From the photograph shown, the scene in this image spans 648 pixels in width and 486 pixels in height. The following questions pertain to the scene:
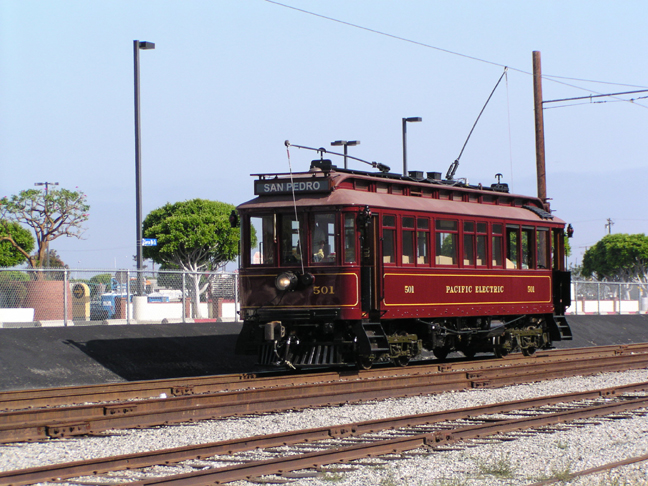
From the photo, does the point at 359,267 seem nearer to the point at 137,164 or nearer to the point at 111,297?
the point at 111,297

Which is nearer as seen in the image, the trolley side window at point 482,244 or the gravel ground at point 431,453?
the gravel ground at point 431,453

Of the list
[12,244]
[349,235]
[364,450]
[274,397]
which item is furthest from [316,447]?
[12,244]

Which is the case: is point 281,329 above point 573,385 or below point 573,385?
above

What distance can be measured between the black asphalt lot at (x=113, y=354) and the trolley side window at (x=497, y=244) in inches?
216

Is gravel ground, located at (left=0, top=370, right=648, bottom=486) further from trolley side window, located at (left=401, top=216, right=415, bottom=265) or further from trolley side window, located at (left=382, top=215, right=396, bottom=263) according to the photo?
trolley side window, located at (left=401, top=216, right=415, bottom=265)

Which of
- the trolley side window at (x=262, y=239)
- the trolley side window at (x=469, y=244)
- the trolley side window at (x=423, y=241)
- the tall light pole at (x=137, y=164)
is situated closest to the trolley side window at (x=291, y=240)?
the trolley side window at (x=262, y=239)

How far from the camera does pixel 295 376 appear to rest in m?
15.0

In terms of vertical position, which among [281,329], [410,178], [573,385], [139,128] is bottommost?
[573,385]

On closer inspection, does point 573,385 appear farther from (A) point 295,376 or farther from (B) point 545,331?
(B) point 545,331

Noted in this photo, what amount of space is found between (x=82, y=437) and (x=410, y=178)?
32.7 feet

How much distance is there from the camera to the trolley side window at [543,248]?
2041 centimetres

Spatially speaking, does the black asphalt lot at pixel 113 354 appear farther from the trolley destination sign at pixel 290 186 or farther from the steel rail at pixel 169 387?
the trolley destination sign at pixel 290 186

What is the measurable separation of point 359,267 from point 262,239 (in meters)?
1.89

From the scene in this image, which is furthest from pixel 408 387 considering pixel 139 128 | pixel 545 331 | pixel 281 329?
pixel 139 128
